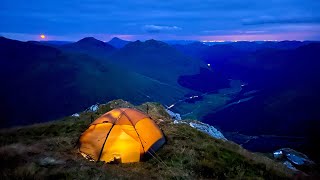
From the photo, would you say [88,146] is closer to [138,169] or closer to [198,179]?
[138,169]

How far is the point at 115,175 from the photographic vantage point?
1588cm

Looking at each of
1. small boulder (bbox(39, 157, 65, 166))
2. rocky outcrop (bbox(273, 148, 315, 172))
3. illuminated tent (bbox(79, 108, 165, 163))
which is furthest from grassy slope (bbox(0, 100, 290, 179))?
rocky outcrop (bbox(273, 148, 315, 172))

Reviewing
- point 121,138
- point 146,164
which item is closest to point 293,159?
point 146,164

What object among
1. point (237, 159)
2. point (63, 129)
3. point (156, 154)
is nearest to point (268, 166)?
point (237, 159)

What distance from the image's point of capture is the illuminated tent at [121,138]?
20.8m

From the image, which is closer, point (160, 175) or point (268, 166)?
point (160, 175)

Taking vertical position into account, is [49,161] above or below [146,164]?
above

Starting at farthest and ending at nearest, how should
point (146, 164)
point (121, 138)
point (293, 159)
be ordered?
point (293, 159) < point (121, 138) < point (146, 164)

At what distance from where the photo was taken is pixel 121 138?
2144 cm

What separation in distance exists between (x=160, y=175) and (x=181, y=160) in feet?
8.73

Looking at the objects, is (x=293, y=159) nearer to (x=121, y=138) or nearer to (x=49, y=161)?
(x=121, y=138)

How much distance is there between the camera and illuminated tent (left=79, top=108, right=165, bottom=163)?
20.8m

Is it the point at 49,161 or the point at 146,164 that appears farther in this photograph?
the point at 146,164

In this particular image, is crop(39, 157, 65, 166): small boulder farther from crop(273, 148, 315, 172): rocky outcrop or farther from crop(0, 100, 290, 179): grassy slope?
crop(273, 148, 315, 172): rocky outcrop
